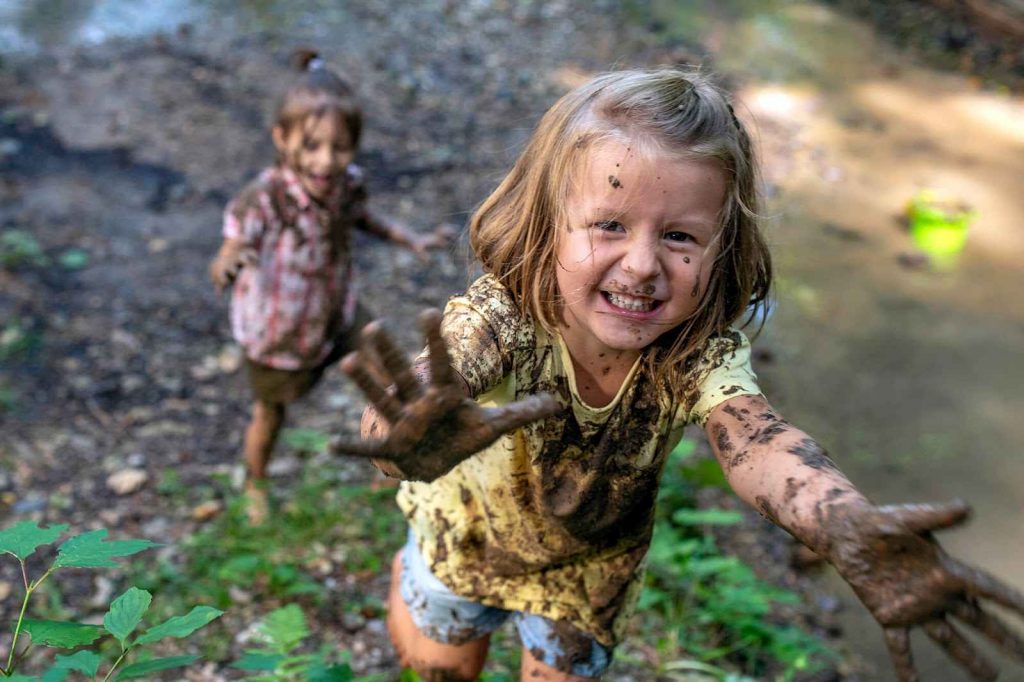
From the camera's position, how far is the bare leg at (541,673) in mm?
1984

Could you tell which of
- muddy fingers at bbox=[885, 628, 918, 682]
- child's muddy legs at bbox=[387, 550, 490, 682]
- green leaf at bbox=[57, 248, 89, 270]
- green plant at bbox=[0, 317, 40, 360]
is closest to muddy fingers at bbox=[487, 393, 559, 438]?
muddy fingers at bbox=[885, 628, 918, 682]

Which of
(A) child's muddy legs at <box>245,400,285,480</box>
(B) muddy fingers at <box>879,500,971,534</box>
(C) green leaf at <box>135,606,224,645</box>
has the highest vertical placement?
(B) muddy fingers at <box>879,500,971,534</box>

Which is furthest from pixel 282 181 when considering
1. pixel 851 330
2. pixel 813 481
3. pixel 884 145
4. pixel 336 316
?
pixel 884 145

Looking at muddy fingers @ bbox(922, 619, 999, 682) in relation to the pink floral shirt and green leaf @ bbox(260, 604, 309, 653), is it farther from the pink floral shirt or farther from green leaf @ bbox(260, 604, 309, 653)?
the pink floral shirt

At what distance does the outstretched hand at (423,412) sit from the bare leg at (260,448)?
5.62 feet

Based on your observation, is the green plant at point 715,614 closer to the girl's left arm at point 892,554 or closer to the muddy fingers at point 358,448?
the girl's left arm at point 892,554

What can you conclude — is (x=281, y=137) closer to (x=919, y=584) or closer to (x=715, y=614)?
(x=715, y=614)

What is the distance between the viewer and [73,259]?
396cm

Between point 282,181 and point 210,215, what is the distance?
168 cm

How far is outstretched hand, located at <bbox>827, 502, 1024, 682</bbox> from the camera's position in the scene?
121 centimetres

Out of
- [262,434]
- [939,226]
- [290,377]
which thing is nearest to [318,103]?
[290,377]

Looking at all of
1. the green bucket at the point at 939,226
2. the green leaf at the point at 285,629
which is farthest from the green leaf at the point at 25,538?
the green bucket at the point at 939,226

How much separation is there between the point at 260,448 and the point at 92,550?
1.76 m

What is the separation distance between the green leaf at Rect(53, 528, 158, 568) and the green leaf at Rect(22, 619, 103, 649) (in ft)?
0.26
